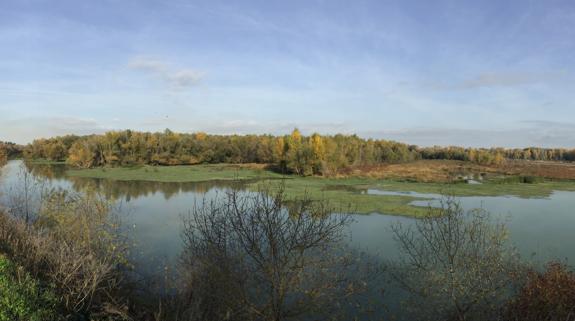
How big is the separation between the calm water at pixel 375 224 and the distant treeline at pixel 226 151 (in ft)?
78.5

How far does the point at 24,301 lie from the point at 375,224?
782 inches

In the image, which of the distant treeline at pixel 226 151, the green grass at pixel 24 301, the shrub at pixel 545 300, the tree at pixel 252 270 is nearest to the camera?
the green grass at pixel 24 301

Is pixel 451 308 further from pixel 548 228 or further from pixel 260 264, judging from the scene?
pixel 548 228

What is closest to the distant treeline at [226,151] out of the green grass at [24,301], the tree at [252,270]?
the tree at [252,270]

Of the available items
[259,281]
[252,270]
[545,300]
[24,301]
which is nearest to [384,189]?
[545,300]

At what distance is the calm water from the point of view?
60.3 ft

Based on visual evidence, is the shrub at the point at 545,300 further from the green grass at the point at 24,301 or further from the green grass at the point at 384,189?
the green grass at the point at 24,301

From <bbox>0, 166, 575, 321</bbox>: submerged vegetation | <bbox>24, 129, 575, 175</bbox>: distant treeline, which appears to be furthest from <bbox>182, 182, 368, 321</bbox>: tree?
<bbox>24, 129, 575, 175</bbox>: distant treeline

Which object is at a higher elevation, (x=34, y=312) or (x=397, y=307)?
(x=34, y=312)

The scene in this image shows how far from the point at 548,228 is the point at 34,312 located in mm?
26977

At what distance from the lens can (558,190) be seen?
46188mm

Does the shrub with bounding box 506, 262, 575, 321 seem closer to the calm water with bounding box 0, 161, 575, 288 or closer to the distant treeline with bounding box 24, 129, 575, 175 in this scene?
the calm water with bounding box 0, 161, 575, 288

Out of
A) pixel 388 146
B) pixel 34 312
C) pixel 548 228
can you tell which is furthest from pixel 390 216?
→ pixel 388 146

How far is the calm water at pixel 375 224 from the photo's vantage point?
1837 cm
